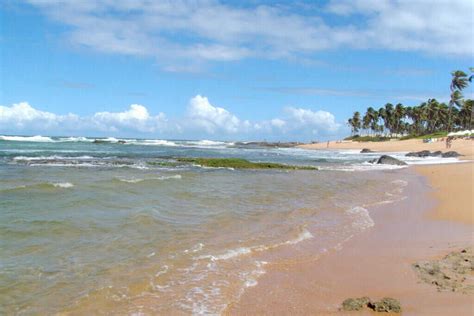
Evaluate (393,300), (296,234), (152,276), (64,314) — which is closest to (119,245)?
(152,276)

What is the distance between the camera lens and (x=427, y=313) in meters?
5.29

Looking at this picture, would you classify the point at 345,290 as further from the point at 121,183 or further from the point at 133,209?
the point at 121,183

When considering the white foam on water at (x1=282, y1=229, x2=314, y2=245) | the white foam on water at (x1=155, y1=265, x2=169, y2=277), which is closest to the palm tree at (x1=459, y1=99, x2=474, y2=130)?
the white foam on water at (x1=282, y1=229, x2=314, y2=245)

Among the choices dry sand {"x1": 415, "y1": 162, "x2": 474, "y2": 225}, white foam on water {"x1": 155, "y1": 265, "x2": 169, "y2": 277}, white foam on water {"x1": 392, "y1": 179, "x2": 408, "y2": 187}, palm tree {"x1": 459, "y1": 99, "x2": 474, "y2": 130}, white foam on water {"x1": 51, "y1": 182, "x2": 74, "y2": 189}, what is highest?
palm tree {"x1": 459, "y1": 99, "x2": 474, "y2": 130}

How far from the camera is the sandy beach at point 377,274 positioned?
5641mm

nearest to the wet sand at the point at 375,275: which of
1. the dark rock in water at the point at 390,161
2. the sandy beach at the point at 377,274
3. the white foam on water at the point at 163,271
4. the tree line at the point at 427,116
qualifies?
the sandy beach at the point at 377,274

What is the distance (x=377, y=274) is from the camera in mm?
7094

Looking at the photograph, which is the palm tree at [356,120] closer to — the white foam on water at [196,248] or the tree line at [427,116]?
the tree line at [427,116]

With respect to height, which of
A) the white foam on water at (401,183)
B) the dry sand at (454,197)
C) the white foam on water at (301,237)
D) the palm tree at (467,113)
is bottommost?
the white foam on water at (401,183)

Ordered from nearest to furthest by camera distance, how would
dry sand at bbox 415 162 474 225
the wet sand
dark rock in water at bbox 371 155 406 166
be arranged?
1. the wet sand
2. dry sand at bbox 415 162 474 225
3. dark rock in water at bbox 371 155 406 166

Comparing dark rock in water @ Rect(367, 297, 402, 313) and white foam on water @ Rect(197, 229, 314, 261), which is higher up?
dark rock in water @ Rect(367, 297, 402, 313)

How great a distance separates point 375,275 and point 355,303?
5.22ft

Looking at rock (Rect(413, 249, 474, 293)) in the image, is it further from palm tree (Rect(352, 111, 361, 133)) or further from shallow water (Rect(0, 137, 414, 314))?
palm tree (Rect(352, 111, 361, 133))

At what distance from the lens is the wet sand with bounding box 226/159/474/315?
18.5ft
